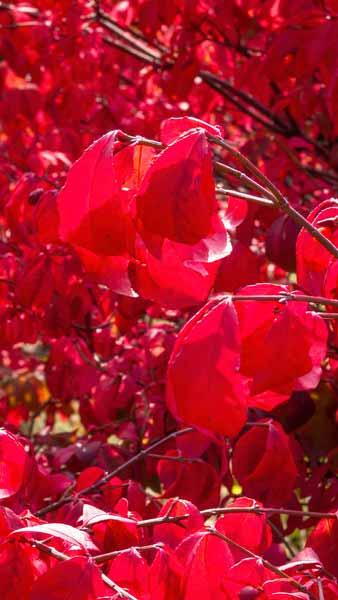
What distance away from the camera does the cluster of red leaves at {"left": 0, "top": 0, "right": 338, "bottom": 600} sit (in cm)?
118

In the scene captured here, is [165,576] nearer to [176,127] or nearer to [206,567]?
[206,567]

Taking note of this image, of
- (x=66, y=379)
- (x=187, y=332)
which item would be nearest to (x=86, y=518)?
(x=187, y=332)

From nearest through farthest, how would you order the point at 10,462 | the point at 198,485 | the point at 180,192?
1. the point at 180,192
2. the point at 10,462
3. the point at 198,485

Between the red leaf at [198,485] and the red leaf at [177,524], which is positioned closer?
the red leaf at [177,524]

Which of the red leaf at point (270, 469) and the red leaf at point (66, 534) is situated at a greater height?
the red leaf at point (66, 534)

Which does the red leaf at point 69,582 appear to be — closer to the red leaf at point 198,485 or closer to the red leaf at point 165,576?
the red leaf at point 165,576

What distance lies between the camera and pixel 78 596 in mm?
1258

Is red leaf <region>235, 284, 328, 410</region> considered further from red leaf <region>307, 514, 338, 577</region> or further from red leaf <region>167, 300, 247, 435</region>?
red leaf <region>307, 514, 338, 577</region>

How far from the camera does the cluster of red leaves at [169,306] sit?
1.18 meters

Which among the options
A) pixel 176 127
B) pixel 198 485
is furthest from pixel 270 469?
pixel 176 127

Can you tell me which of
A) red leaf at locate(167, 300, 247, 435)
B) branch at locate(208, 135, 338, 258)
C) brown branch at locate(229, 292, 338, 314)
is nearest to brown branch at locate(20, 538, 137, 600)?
red leaf at locate(167, 300, 247, 435)

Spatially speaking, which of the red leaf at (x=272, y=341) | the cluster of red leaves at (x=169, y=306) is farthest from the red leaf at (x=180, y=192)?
the red leaf at (x=272, y=341)

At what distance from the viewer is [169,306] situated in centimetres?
129

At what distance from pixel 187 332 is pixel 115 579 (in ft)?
1.27
